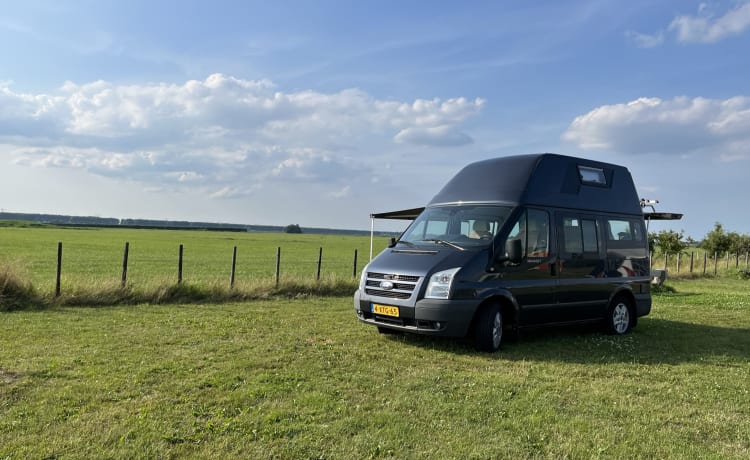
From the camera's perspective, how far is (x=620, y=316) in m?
9.87

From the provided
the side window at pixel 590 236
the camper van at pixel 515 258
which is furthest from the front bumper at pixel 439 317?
the side window at pixel 590 236

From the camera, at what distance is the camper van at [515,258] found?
7531 mm

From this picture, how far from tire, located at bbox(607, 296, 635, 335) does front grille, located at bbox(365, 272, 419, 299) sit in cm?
413

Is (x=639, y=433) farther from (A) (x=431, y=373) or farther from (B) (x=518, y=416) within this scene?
(A) (x=431, y=373)

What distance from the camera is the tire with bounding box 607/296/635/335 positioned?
961 cm

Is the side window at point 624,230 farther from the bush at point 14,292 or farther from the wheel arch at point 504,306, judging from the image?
the bush at point 14,292

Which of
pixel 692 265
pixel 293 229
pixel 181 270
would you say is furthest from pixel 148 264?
pixel 293 229

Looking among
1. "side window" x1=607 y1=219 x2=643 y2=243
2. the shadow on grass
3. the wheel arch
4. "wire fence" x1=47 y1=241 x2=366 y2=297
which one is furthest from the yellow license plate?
"wire fence" x1=47 y1=241 x2=366 y2=297

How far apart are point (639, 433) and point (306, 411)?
2842 mm

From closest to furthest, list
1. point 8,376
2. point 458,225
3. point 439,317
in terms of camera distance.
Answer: point 8,376 < point 439,317 < point 458,225

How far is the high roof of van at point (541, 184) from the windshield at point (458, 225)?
0.18 meters

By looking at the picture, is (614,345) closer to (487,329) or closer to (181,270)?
(487,329)

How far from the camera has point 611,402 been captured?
5.45 meters

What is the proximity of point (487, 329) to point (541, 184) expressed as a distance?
2536mm
